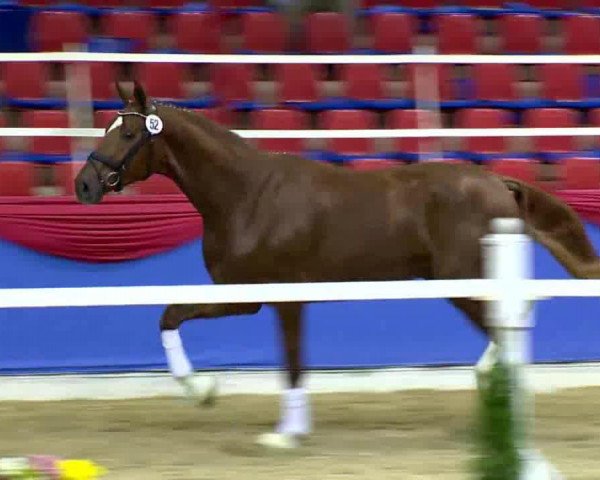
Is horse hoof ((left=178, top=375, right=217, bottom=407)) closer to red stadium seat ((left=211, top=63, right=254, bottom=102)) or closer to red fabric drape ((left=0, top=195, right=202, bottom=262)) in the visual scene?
red fabric drape ((left=0, top=195, right=202, bottom=262))

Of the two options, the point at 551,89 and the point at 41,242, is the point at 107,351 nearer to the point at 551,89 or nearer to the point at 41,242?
the point at 41,242

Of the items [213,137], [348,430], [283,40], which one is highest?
[283,40]

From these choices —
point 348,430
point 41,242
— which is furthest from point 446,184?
point 41,242

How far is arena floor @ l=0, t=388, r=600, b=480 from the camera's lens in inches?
217

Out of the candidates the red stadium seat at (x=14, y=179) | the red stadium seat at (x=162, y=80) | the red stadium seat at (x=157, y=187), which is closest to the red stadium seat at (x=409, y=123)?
the red stadium seat at (x=162, y=80)

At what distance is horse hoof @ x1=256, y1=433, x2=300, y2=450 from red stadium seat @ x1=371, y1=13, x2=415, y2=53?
5457mm

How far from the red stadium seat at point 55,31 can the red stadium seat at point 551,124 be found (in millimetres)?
4047

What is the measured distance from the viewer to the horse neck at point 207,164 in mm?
6152

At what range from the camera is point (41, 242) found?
7391 millimetres

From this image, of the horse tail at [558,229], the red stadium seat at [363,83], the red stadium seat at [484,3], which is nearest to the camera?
the horse tail at [558,229]

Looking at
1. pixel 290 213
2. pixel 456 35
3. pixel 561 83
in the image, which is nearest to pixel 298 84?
pixel 456 35

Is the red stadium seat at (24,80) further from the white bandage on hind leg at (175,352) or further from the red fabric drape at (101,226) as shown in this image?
the white bandage on hind leg at (175,352)

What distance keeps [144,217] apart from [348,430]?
2.07 m

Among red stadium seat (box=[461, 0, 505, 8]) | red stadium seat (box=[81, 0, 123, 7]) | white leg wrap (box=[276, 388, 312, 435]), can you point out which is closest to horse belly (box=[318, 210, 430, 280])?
white leg wrap (box=[276, 388, 312, 435])
